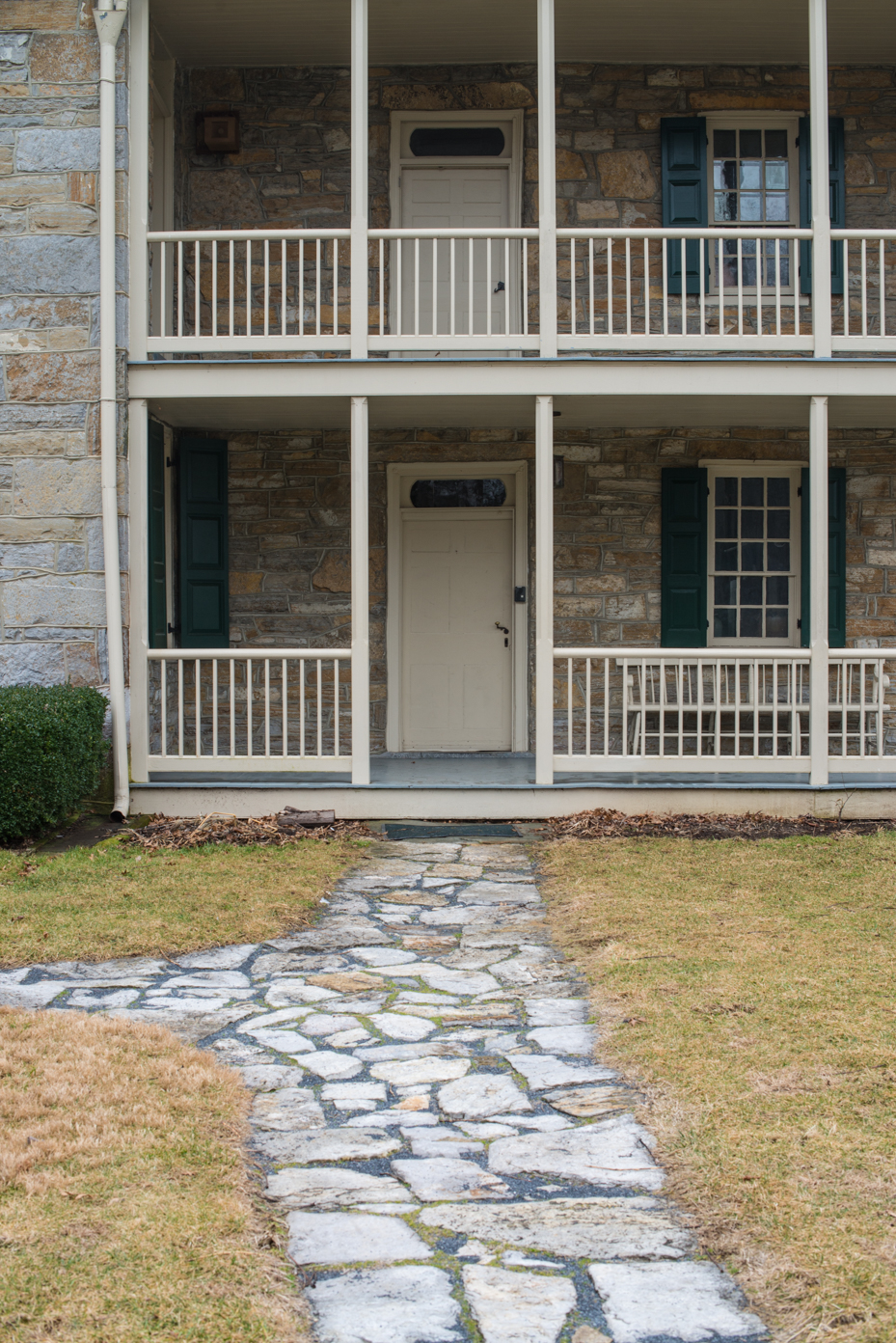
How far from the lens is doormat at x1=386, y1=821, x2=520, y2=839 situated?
23.0 ft

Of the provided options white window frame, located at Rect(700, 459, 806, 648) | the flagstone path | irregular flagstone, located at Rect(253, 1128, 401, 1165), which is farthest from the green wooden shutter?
irregular flagstone, located at Rect(253, 1128, 401, 1165)

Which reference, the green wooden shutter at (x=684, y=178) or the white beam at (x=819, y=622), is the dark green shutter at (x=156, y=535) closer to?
the green wooden shutter at (x=684, y=178)

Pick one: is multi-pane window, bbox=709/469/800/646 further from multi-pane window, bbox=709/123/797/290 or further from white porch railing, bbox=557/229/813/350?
multi-pane window, bbox=709/123/797/290

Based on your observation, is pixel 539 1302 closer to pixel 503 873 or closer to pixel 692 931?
pixel 692 931

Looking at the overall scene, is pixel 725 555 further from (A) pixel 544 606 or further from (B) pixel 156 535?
(B) pixel 156 535

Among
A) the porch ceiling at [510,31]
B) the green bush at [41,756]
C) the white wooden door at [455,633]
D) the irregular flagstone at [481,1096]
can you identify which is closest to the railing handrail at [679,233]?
the porch ceiling at [510,31]

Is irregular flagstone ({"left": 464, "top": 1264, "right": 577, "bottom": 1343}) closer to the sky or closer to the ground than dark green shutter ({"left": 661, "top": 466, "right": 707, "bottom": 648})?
closer to the ground

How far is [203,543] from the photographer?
28.6 feet

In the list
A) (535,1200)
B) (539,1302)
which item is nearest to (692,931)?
(535,1200)

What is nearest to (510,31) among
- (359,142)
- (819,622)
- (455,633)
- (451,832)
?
(359,142)

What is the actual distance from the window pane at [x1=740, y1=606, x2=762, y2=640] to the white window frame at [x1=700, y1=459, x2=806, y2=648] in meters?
0.04

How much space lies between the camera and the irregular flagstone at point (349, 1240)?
2.19 m

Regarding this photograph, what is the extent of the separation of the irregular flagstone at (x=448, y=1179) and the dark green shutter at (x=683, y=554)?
6646 mm

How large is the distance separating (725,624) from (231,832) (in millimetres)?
4395
